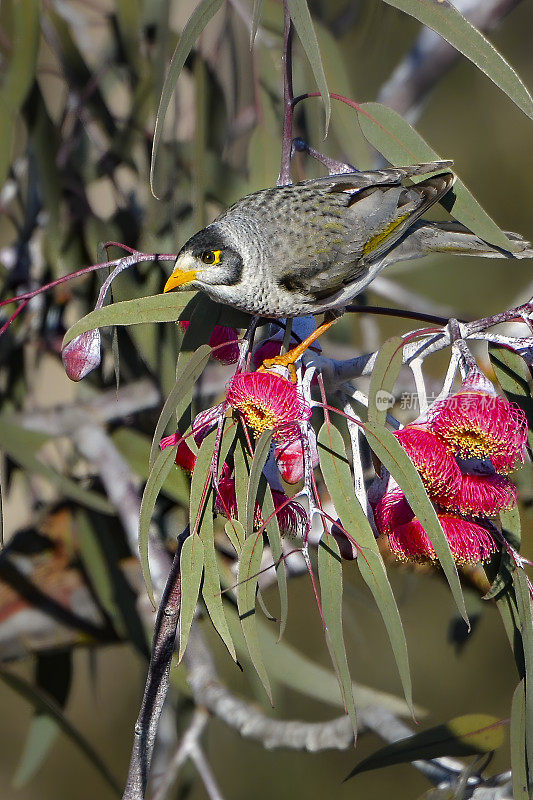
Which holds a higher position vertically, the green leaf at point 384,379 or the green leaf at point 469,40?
the green leaf at point 469,40

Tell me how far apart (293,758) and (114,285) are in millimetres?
2761

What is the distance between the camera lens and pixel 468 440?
0.81 meters

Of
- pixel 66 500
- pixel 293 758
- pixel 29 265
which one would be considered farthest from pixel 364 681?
pixel 29 265

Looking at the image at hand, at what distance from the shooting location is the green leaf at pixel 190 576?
799mm

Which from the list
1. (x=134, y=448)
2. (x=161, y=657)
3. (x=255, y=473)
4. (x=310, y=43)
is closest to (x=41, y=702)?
(x=134, y=448)

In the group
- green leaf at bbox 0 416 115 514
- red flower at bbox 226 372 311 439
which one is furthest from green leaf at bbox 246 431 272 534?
green leaf at bbox 0 416 115 514

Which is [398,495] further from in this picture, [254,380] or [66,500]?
[66,500]

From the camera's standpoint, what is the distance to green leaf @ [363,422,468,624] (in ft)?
2.43

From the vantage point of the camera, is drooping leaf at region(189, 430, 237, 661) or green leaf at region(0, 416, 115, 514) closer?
drooping leaf at region(189, 430, 237, 661)

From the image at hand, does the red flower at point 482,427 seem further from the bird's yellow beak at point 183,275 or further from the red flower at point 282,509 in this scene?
the bird's yellow beak at point 183,275

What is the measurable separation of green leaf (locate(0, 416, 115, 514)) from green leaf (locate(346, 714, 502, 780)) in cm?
72

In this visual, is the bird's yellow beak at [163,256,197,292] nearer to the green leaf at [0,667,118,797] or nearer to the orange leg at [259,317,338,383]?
the orange leg at [259,317,338,383]

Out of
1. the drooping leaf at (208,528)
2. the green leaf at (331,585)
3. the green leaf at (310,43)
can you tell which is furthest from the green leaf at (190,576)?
the green leaf at (310,43)

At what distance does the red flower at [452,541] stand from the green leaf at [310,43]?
16.3 inches
